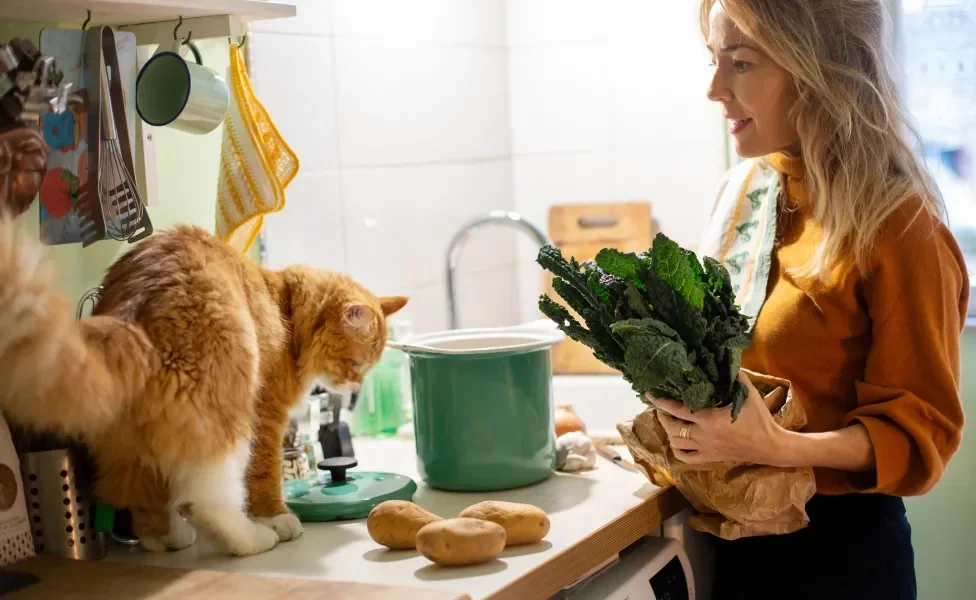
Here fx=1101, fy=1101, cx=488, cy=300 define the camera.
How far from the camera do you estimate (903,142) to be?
58.0 inches

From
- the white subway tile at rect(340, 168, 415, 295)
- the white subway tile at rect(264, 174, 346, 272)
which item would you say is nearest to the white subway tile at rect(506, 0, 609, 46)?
the white subway tile at rect(340, 168, 415, 295)

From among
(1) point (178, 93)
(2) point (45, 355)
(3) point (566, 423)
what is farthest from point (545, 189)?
(2) point (45, 355)

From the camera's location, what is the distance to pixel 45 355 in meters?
1.02

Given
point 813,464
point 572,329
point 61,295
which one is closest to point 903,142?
point 813,464

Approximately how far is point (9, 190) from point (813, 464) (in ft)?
3.28

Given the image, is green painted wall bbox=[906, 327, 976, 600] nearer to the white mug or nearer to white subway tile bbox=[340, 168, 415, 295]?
white subway tile bbox=[340, 168, 415, 295]

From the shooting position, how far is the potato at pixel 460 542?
3.93 feet

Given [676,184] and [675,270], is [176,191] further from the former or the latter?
[676,184]

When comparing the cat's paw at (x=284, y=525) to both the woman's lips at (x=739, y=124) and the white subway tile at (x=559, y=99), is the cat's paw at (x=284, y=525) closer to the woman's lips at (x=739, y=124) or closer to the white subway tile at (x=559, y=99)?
the woman's lips at (x=739, y=124)

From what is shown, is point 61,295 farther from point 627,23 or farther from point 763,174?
point 627,23

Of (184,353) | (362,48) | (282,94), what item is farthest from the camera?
(362,48)

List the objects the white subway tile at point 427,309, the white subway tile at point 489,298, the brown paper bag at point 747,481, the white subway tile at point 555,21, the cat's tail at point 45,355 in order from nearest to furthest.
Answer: the cat's tail at point 45,355, the brown paper bag at point 747,481, the white subway tile at point 427,309, the white subway tile at point 489,298, the white subway tile at point 555,21

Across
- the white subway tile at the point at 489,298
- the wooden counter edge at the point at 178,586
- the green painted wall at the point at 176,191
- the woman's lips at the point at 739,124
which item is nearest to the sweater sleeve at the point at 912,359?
the woman's lips at the point at 739,124

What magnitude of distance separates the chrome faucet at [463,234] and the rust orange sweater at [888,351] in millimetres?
812
